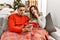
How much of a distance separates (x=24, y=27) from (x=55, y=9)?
130cm

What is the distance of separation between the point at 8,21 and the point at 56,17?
55.6 inches

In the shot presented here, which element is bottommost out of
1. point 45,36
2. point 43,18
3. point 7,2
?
point 45,36

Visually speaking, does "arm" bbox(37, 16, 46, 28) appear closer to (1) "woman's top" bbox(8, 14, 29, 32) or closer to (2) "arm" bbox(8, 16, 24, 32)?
(1) "woman's top" bbox(8, 14, 29, 32)

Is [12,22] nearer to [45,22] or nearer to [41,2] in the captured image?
[45,22]

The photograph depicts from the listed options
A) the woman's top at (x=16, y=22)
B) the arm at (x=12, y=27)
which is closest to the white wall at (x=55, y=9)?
the woman's top at (x=16, y=22)

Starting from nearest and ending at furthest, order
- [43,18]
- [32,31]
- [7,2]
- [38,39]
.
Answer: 1. [38,39]
2. [32,31]
3. [43,18]
4. [7,2]

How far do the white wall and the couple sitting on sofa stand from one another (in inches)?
31.7

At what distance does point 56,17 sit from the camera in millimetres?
3529

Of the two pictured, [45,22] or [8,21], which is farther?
[45,22]

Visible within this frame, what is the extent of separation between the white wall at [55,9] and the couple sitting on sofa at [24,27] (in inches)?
31.7

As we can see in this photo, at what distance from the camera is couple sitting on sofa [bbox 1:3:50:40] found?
231 cm

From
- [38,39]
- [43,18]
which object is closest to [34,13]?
[43,18]

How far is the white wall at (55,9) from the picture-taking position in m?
3.49

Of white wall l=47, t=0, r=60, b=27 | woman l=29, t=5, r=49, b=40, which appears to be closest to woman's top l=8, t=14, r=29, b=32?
woman l=29, t=5, r=49, b=40
